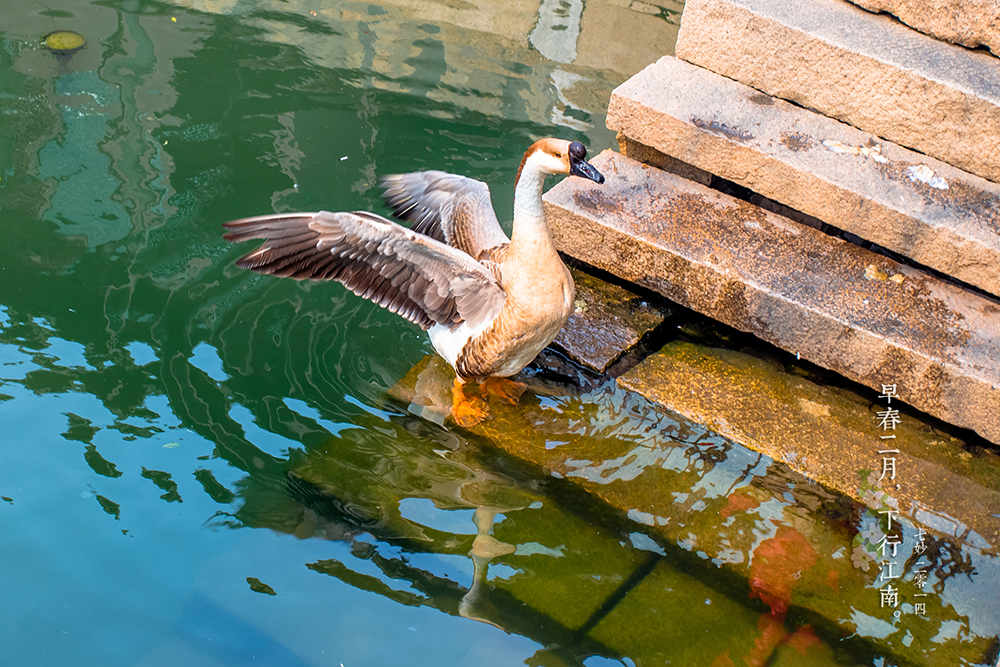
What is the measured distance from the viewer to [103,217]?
518 centimetres

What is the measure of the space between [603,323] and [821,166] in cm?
145

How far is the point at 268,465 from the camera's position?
12.8 ft

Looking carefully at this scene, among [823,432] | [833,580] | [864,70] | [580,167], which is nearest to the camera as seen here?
[580,167]

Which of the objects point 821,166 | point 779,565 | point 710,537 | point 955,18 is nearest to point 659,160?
point 821,166

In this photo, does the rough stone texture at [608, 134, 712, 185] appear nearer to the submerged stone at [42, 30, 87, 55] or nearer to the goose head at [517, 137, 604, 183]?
the goose head at [517, 137, 604, 183]

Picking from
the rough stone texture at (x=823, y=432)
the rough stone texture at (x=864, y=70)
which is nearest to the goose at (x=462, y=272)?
the rough stone texture at (x=823, y=432)

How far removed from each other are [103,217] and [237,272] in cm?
104

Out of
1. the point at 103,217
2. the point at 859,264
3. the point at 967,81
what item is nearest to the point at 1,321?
the point at 103,217

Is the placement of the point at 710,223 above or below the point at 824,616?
above

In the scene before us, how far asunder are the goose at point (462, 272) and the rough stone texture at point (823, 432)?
762 mm

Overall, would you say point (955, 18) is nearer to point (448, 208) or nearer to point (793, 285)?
point (793, 285)

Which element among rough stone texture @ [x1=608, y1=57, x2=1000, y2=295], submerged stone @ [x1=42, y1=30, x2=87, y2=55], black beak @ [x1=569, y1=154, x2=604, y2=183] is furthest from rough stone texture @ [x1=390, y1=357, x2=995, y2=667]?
submerged stone @ [x1=42, y1=30, x2=87, y2=55]

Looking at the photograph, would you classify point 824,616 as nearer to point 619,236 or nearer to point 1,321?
point 619,236

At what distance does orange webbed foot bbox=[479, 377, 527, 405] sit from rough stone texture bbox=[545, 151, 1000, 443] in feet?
3.06
